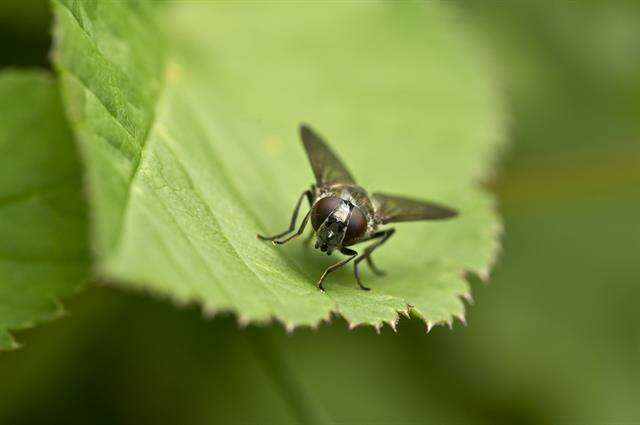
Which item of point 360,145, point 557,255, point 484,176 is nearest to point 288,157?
point 360,145

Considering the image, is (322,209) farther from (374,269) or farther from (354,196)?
(374,269)

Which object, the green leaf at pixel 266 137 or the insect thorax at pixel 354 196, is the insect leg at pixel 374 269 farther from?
the insect thorax at pixel 354 196

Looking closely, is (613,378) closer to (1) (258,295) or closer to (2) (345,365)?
(2) (345,365)

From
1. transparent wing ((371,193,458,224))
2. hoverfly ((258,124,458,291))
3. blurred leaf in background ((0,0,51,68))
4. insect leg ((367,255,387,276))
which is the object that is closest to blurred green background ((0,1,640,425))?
blurred leaf in background ((0,0,51,68))

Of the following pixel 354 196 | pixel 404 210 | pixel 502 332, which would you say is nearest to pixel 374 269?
pixel 404 210

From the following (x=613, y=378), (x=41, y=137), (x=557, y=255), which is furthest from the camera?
(x=557, y=255)

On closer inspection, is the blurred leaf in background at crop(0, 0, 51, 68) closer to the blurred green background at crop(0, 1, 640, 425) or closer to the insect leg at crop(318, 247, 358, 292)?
the blurred green background at crop(0, 1, 640, 425)
